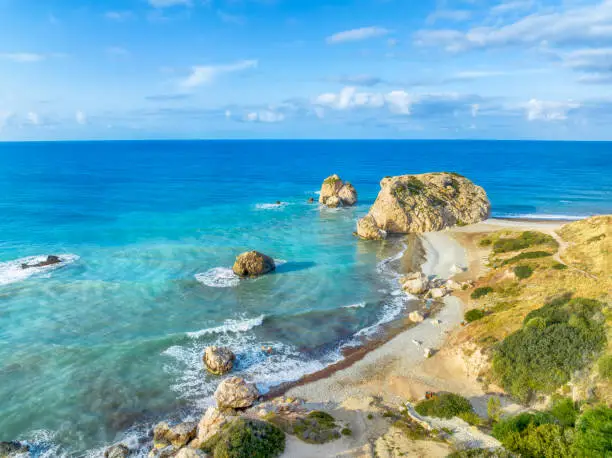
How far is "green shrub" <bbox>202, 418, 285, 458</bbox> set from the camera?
1781 centimetres

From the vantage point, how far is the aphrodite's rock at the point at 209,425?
65.8 feet

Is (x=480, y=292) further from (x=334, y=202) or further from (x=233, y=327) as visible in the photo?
(x=334, y=202)

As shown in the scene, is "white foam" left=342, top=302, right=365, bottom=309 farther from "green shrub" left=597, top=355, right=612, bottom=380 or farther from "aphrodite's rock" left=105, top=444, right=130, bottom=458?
"aphrodite's rock" left=105, top=444, right=130, bottom=458

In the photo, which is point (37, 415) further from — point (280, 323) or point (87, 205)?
point (87, 205)

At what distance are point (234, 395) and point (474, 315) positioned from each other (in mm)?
21270

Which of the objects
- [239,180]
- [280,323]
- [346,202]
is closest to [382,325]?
[280,323]

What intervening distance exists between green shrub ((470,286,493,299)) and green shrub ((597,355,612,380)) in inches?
640

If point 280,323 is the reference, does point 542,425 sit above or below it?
above

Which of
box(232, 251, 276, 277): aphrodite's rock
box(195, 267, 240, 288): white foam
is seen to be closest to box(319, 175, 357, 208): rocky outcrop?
box(232, 251, 276, 277): aphrodite's rock

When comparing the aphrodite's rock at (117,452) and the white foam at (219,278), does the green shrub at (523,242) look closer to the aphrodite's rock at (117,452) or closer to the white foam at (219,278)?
the white foam at (219,278)

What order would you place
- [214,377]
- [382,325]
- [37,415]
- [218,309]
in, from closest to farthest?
[37,415]
[214,377]
[382,325]
[218,309]

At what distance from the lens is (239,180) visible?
13050 centimetres

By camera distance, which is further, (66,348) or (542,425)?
(66,348)

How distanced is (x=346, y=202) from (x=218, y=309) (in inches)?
2184
